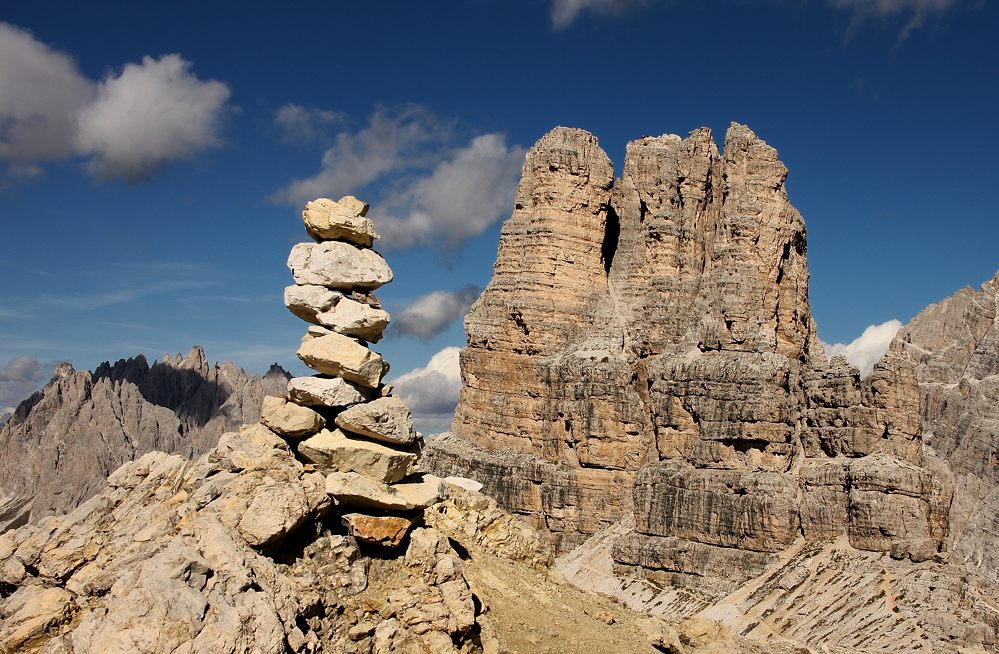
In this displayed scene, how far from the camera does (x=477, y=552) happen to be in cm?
1970

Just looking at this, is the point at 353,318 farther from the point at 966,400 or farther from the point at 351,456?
the point at 966,400

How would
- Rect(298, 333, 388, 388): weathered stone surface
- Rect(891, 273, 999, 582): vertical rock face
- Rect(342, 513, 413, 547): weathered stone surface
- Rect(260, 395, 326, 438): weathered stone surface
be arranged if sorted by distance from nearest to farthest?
Rect(342, 513, 413, 547): weathered stone surface, Rect(260, 395, 326, 438): weathered stone surface, Rect(298, 333, 388, 388): weathered stone surface, Rect(891, 273, 999, 582): vertical rock face

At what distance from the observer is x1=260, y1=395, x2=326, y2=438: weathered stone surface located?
17.7m

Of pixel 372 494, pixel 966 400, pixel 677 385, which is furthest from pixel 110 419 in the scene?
pixel 966 400

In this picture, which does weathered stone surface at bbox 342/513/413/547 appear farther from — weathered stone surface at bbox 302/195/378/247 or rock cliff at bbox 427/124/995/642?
rock cliff at bbox 427/124/995/642

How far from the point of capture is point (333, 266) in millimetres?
18781

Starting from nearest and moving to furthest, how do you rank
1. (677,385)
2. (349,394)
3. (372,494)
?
(372,494)
(349,394)
(677,385)

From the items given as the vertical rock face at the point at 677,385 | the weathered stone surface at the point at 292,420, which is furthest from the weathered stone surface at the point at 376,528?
the vertical rock face at the point at 677,385

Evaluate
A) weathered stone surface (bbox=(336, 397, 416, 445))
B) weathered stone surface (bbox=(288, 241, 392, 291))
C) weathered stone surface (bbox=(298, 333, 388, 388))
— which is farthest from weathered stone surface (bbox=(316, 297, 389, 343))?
weathered stone surface (bbox=(336, 397, 416, 445))

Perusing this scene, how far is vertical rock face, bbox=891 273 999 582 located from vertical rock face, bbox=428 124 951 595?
28.9ft

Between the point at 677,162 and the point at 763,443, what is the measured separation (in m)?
23.0

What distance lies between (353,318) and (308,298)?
3.11ft

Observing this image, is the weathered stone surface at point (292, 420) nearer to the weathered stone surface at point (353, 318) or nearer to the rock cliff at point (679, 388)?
the weathered stone surface at point (353, 318)

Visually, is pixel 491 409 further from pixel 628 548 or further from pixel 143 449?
pixel 143 449
